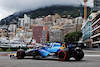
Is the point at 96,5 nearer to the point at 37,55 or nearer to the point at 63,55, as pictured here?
the point at 37,55

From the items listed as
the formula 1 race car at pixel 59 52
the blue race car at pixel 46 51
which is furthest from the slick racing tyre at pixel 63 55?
the blue race car at pixel 46 51

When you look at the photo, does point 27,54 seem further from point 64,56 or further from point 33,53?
point 64,56

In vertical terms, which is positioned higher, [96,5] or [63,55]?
[96,5]

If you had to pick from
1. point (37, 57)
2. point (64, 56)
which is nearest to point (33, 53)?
point (37, 57)

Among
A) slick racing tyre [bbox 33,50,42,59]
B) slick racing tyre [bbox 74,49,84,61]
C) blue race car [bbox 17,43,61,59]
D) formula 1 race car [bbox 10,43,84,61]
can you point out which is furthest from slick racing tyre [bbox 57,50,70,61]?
slick racing tyre [bbox 33,50,42,59]

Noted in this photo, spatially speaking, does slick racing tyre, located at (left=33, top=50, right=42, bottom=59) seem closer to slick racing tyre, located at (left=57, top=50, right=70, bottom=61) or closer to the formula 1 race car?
the formula 1 race car

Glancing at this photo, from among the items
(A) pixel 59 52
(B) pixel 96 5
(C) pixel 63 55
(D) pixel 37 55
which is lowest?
(D) pixel 37 55

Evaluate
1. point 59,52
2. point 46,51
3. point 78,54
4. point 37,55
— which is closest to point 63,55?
point 59,52

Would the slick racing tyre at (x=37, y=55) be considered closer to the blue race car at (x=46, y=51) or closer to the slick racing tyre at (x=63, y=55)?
the blue race car at (x=46, y=51)
